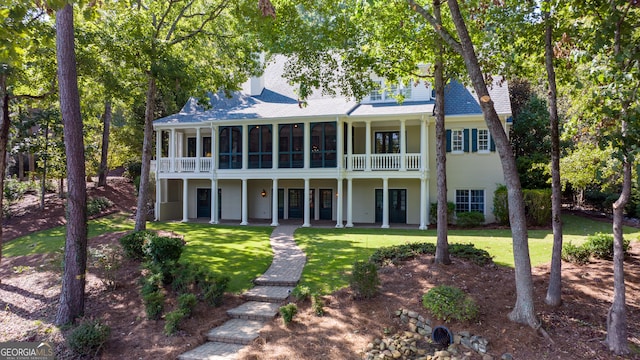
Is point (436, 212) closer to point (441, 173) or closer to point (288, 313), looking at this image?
point (441, 173)

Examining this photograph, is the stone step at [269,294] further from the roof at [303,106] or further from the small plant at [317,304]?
the roof at [303,106]

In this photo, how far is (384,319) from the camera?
7234 millimetres

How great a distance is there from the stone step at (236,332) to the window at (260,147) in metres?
13.6

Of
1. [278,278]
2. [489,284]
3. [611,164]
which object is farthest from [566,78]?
[278,278]

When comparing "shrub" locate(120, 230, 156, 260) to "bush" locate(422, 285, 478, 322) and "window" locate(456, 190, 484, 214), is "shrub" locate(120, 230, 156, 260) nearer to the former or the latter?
"bush" locate(422, 285, 478, 322)

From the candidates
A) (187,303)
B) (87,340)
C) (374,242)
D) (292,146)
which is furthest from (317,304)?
(292,146)

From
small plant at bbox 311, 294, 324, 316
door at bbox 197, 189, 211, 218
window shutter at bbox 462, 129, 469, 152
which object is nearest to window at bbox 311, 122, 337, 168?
window shutter at bbox 462, 129, 469, 152

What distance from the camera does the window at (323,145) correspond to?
777 inches

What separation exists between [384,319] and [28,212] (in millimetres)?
21663

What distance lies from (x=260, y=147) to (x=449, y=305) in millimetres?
15415

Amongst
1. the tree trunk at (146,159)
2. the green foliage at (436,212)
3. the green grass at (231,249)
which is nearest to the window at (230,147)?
the green grass at (231,249)

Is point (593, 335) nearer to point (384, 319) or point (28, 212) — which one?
point (384, 319)

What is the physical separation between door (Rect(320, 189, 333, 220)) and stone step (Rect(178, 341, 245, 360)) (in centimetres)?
1516

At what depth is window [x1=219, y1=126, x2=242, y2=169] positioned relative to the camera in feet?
69.9
